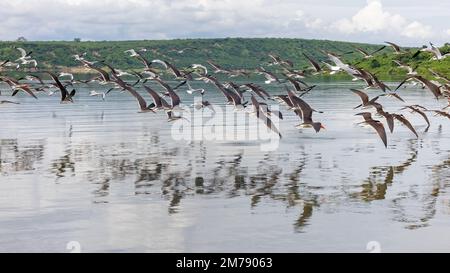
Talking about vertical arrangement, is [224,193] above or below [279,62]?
below

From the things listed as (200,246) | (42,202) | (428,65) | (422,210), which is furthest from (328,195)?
(428,65)

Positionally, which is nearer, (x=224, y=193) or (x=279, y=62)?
(x=224, y=193)

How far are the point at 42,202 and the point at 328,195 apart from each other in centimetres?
733

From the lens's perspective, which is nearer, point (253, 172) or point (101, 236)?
point (101, 236)

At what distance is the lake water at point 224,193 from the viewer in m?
16.2

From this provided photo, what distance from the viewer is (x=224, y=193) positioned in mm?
21078

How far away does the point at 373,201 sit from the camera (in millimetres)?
19672

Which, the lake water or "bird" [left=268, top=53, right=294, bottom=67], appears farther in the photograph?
"bird" [left=268, top=53, right=294, bottom=67]

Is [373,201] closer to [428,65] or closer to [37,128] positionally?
[37,128]

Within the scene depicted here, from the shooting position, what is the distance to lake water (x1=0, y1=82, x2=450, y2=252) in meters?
16.2

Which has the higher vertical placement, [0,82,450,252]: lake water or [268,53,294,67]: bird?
[268,53,294,67]: bird

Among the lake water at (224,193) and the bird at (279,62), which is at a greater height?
the bird at (279,62)
